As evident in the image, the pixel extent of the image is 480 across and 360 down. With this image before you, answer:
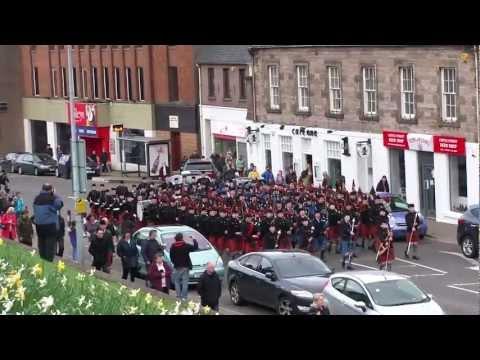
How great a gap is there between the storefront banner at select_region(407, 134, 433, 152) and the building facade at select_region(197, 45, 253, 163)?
11529 millimetres

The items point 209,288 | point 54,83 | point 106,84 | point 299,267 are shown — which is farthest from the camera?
point 54,83

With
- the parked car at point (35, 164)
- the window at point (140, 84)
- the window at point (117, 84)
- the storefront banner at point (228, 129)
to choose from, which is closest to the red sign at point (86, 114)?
the window at point (117, 84)

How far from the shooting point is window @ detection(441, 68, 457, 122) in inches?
1177

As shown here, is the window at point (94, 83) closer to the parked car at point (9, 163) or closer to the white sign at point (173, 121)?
the parked car at point (9, 163)

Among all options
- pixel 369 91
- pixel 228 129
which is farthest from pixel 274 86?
pixel 369 91

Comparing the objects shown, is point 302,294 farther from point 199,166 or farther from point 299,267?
point 199,166

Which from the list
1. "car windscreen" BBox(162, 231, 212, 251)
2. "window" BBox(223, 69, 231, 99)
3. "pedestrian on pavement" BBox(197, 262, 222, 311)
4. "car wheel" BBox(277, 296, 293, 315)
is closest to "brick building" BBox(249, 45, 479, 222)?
"window" BBox(223, 69, 231, 99)

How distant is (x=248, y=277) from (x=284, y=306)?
1.54m

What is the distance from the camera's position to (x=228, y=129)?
149 feet

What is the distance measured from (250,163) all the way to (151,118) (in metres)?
11.2

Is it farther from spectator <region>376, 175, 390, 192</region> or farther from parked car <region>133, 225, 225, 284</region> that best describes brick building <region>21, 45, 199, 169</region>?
parked car <region>133, 225, 225, 284</region>
